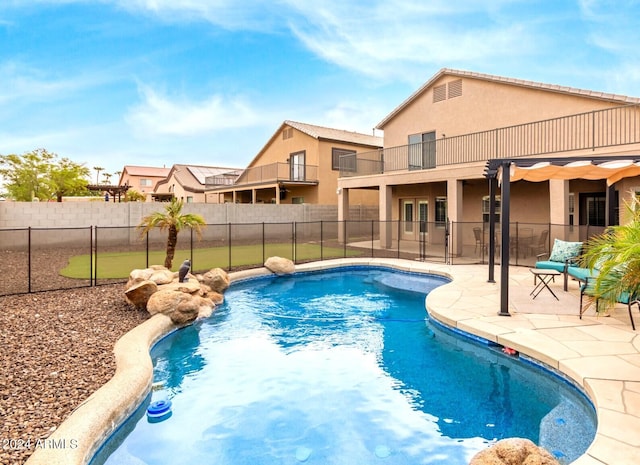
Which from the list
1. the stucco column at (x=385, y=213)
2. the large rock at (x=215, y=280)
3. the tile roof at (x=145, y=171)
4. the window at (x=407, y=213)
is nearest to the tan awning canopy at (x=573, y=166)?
the large rock at (x=215, y=280)

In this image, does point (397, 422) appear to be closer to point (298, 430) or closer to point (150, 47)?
point (298, 430)

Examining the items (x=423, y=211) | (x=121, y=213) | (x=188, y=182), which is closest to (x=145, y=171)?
(x=188, y=182)

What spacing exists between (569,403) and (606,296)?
1343 mm

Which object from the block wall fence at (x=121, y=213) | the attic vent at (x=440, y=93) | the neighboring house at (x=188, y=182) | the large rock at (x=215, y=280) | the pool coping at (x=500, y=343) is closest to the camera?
the pool coping at (x=500, y=343)

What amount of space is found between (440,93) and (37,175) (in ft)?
101

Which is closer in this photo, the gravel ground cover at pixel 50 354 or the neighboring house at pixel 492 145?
the gravel ground cover at pixel 50 354

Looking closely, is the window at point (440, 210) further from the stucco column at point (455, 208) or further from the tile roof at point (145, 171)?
the tile roof at point (145, 171)

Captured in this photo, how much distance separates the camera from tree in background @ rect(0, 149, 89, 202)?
30.0 meters

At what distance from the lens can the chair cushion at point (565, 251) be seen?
8523 millimetres

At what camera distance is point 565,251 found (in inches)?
342

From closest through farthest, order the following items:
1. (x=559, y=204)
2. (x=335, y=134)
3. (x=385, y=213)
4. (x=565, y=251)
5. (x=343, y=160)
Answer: (x=565, y=251) < (x=559, y=204) < (x=385, y=213) < (x=343, y=160) < (x=335, y=134)

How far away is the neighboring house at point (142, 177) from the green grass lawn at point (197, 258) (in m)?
39.1

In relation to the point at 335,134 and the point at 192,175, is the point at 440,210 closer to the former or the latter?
the point at 335,134

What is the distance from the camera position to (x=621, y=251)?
11.4ft
